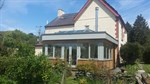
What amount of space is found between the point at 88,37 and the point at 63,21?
15912 mm

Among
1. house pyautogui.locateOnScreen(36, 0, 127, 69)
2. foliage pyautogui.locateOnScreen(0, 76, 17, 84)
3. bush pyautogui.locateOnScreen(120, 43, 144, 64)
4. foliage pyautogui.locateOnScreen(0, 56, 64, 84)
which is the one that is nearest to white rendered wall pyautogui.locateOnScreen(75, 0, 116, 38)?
house pyautogui.locateOnScreen(36, 0, 127, 69)

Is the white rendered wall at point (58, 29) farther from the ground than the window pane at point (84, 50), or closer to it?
farther from the ground

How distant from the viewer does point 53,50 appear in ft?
88.5

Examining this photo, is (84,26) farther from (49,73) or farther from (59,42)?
(49,73)

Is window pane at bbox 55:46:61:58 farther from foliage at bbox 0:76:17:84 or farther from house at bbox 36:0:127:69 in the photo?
foliage at bbox 0:76:17:84

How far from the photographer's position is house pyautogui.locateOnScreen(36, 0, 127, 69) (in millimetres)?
24172

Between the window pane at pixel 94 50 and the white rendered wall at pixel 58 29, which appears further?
the white rendered wall at pixel 58 29

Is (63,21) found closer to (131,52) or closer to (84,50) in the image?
(131,52)

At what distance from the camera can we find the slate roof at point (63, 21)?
123 feet

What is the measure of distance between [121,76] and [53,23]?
27420 mm

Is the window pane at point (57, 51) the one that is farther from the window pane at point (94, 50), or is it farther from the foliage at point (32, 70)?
the foliage at point (32, 70)

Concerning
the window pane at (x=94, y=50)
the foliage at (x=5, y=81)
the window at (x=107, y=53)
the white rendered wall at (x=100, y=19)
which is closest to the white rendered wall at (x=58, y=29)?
the white rendered wall at (x=100, y=19)

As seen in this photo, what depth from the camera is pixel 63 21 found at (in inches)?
1558

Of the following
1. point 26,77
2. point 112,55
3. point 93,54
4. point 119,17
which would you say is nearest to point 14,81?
point 26,77
